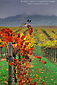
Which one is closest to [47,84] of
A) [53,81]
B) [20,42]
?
[53,81]

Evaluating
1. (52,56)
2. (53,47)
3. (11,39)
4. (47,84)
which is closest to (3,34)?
(11,39)

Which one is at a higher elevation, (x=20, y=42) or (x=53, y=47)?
(x=20, y=42)

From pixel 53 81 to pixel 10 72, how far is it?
3.95 metres

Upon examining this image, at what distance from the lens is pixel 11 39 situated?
570 centimetres

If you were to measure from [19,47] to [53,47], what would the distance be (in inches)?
349

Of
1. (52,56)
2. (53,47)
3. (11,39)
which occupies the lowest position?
(52,56)

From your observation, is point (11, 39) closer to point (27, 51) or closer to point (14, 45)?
point (14, 45)

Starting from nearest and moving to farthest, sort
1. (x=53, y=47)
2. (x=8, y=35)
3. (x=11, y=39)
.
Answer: (x=11, y=39), (x=8, y=35), (x=53, y=47)

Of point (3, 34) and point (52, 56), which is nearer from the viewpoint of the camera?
point (3, 34)

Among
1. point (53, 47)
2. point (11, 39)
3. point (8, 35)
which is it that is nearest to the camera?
point (11, 39)

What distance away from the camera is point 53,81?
24.2 feet

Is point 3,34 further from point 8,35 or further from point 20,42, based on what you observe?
point 20,42

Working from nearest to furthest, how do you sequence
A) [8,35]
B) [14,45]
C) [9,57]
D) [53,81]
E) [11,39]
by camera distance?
[9,57]
[14,45]
[11,39]
[8,35]
[53,81]

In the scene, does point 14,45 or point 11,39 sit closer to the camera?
point 14,45
